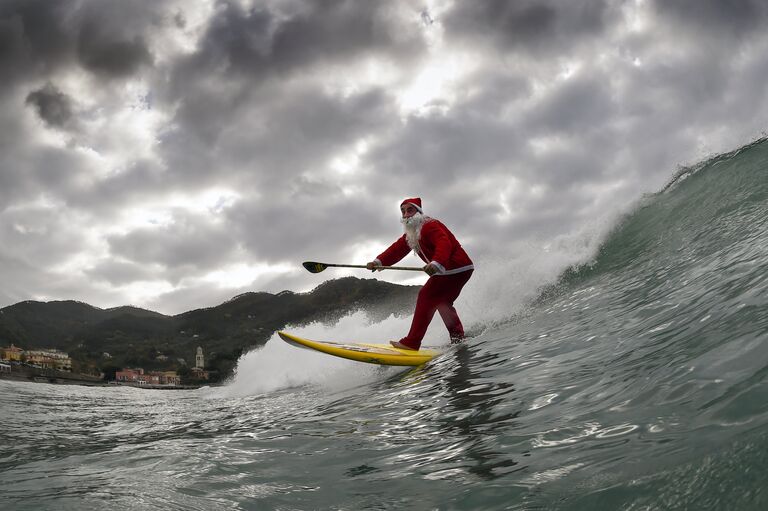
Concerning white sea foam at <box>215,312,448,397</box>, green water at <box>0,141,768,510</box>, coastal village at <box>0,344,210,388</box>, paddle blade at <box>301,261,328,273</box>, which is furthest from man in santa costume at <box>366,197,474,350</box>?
coastal village at <box>0,344,210,388</box>

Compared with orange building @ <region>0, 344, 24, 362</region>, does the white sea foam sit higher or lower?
lower

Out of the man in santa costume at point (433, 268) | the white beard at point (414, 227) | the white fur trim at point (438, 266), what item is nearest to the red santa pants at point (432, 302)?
the man in santa costume at point (433, 268)

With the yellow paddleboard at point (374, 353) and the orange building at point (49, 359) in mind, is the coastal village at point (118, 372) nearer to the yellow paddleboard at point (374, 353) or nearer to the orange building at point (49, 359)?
the orange building at point (49, 359)

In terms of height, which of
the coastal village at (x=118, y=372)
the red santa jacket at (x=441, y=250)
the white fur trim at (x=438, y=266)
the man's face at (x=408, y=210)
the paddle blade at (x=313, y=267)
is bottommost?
the coastal village at (x=118, y=372)

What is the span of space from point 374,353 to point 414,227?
2.10 m

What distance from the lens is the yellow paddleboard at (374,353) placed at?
762cm

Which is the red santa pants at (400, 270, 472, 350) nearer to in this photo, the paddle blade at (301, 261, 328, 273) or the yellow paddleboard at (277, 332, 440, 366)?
the yellow paddleboard at (277, 332, 440, 366)

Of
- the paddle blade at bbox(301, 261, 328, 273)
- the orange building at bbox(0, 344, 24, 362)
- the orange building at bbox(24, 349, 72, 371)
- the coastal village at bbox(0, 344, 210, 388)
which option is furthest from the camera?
the orange building at bbox(24, 349, 72, 371)

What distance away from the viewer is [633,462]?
6.98ft

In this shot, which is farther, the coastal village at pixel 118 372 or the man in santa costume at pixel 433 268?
the coastal village at pixel 118 372

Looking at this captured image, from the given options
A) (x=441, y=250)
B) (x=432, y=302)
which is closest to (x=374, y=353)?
(x=432, y=302)

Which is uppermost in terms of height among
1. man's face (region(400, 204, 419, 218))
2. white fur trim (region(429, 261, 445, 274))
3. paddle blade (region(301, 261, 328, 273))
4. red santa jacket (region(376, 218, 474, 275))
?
man's face (region(400, 204, 419, 218))

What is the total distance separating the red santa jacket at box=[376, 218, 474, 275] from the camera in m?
7.95

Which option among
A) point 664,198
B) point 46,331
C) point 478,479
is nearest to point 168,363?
point 46,331
